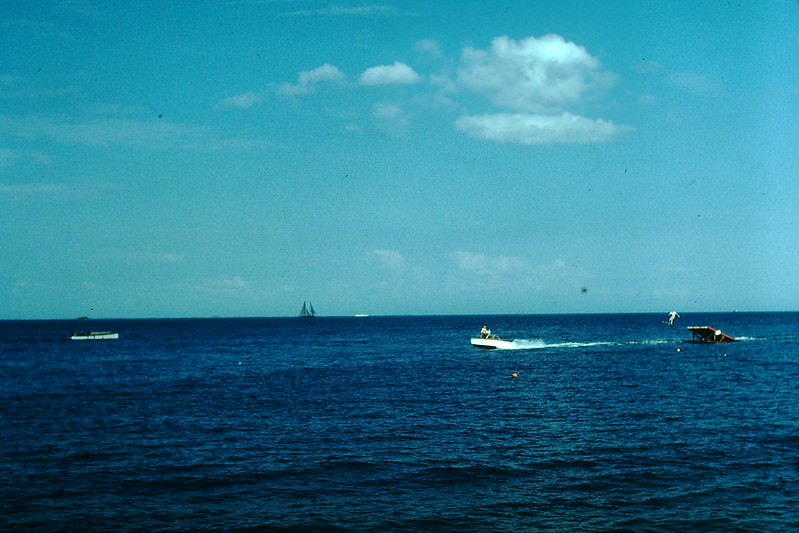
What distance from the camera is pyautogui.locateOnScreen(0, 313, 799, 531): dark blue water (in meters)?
26.8

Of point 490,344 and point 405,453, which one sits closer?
point 405,453

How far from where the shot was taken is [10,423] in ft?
152

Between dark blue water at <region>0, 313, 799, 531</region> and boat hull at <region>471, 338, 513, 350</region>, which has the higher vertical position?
boat hull at <region>471, 338, 513, 350</region>

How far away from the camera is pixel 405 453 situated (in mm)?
36750

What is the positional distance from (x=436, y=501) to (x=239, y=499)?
908 cm

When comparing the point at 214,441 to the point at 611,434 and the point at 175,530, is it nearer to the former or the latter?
the point at 175,530

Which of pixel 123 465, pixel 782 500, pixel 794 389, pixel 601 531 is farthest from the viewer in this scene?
pixel 794 389

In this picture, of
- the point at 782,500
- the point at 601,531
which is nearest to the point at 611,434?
the point at 782,500

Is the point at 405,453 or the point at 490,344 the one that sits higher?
the point at 490,344

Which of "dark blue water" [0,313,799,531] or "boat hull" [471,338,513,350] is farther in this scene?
"boat hull" [471,338,513,350]

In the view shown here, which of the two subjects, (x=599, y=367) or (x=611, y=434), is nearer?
(x=611, y=434)

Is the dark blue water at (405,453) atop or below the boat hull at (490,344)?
below

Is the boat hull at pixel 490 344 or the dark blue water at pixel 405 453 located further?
the boat hull at pixel 490 344

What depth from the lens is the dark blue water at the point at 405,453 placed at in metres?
26.8
